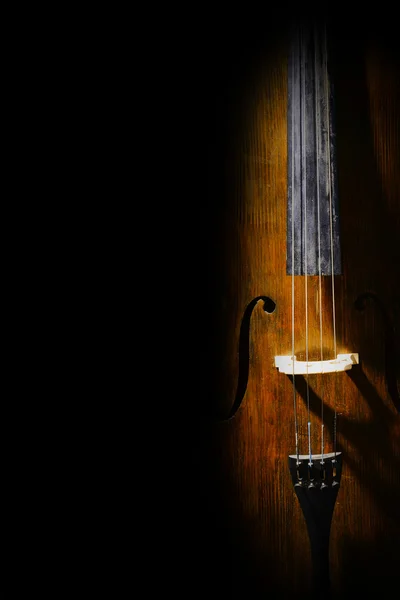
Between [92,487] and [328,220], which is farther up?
[328,220]

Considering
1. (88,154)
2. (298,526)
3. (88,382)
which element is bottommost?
(298,526)


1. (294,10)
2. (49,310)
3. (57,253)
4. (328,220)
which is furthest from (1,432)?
(294,10)

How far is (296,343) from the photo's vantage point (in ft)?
2.94

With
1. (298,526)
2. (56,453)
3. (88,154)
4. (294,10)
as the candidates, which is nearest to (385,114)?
(294,10)

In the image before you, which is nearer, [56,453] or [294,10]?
[294,10]

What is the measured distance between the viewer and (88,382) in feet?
3.20

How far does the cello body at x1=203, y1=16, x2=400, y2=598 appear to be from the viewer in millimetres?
894

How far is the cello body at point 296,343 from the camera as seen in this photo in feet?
2.93

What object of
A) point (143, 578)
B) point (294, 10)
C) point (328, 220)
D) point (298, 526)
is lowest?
point (143, 578)

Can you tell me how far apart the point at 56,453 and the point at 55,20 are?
77 centimetres

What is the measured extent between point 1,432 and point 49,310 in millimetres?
238

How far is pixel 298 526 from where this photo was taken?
0.92m

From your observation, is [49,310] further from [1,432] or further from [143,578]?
[143,578]

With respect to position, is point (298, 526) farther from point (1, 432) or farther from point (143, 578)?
point (1, 432)
